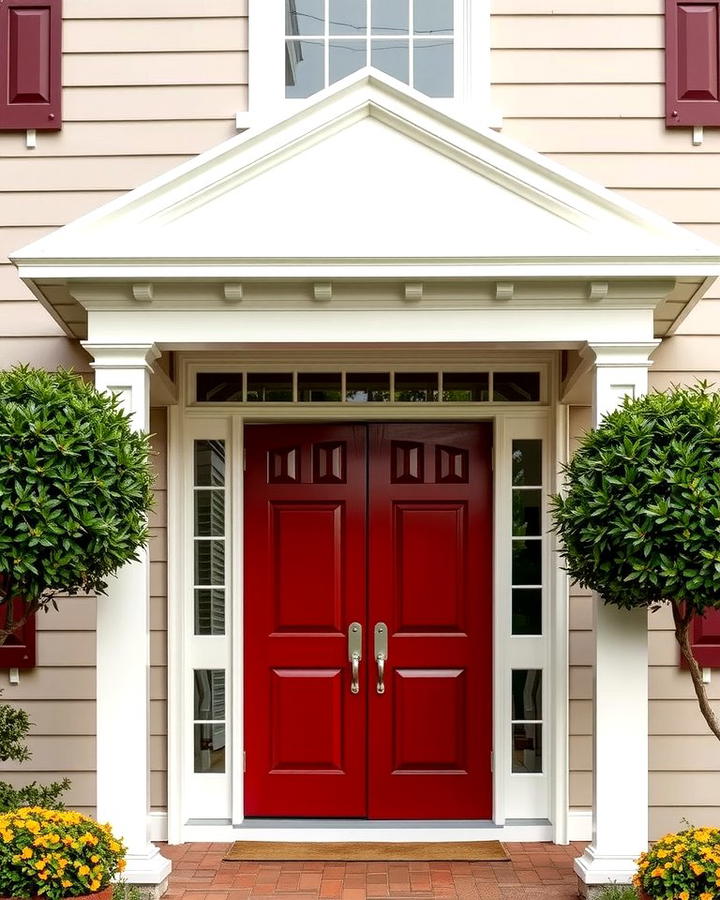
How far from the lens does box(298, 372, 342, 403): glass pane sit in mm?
5859

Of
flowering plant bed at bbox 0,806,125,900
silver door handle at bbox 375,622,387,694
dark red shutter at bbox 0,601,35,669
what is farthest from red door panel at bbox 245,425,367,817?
flowering plant bed at bbox 0,806,125,900

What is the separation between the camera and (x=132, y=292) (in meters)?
4.59

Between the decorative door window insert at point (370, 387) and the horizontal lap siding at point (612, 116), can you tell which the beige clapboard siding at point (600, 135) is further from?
the decorative door window insert at point (370, 387)

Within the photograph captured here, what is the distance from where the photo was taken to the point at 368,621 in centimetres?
582

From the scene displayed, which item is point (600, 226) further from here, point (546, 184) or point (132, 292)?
point (132, 292)

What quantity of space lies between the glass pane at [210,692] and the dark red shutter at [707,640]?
8.74 feet

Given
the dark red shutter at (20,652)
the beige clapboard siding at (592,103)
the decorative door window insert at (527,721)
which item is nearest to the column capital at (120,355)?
the dark red shutter at (20,652)

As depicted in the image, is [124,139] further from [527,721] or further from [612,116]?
[527,721]

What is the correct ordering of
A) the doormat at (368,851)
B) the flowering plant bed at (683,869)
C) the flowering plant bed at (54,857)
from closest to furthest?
the flowering plant bed at (683,869)
the flowering plant bed at (54,857)
the doormat at (368,851)

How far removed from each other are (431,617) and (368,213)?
7.85 ft

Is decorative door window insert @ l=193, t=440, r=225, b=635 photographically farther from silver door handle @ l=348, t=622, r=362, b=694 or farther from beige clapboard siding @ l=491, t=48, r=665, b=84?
beige clapboard siding @ l=491, t=48, r=665, b=84

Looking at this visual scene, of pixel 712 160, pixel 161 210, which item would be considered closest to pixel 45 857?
pixel 161 210

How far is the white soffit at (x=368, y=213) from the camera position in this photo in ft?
14.7

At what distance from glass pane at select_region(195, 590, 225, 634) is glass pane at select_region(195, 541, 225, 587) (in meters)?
0.06
